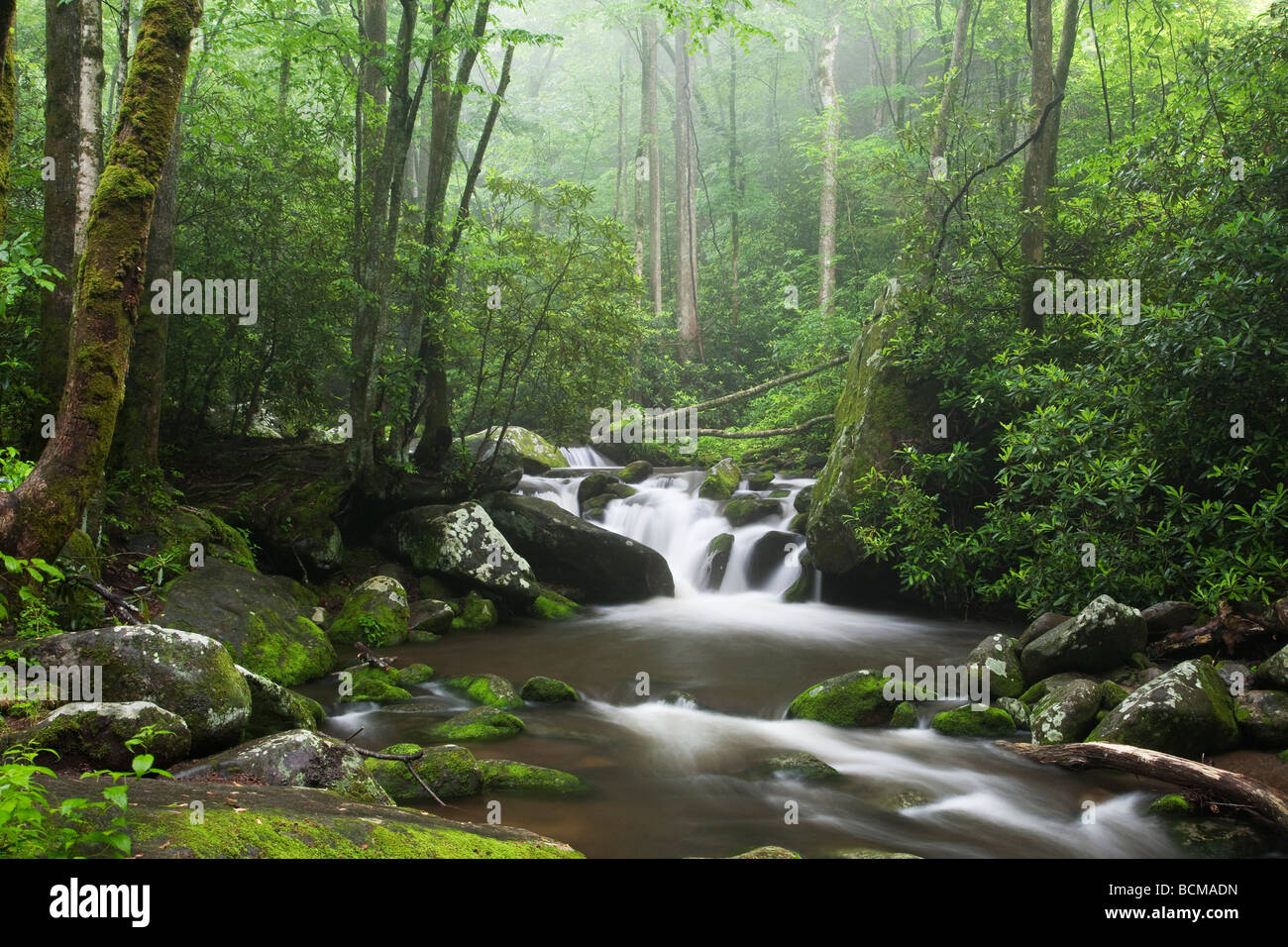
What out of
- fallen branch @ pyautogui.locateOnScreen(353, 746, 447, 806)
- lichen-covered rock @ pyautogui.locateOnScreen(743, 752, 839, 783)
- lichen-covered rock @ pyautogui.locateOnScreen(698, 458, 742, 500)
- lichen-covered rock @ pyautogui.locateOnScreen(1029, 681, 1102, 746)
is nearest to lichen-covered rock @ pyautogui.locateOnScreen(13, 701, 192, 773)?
fallen branch @ pyautogui.locateOnScreen(353, 746, 447, 806)

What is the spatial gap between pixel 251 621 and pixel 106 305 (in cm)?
490

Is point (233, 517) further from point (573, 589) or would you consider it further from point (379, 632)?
point (573, 589)

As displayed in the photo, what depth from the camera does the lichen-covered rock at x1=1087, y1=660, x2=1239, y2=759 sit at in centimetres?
588

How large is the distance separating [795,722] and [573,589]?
19.2 feet

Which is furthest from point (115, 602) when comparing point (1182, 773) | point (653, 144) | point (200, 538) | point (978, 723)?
point (653, 144)

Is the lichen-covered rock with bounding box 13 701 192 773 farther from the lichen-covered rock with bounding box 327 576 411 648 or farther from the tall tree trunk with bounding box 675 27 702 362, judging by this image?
the tall tree trunk with bounding box 675 27 702 362

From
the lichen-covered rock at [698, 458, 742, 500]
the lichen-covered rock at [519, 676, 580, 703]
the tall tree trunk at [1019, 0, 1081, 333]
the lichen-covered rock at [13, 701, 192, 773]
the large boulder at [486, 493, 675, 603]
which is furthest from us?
the lichen-covered rock at [698, 458, 742, 500]

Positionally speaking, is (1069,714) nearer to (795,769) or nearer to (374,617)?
(795,769)

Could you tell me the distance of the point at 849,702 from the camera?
7.74 meters

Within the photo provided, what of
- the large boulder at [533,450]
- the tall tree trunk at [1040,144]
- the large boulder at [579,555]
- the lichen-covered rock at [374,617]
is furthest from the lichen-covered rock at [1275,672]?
the large boulder at [533,450]

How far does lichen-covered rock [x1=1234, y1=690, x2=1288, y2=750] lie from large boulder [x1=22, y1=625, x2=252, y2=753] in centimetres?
737

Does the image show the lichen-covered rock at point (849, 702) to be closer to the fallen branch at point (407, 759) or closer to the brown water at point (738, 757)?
the brown water at point (738, 757)

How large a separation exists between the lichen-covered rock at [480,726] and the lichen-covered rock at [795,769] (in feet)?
7.05
